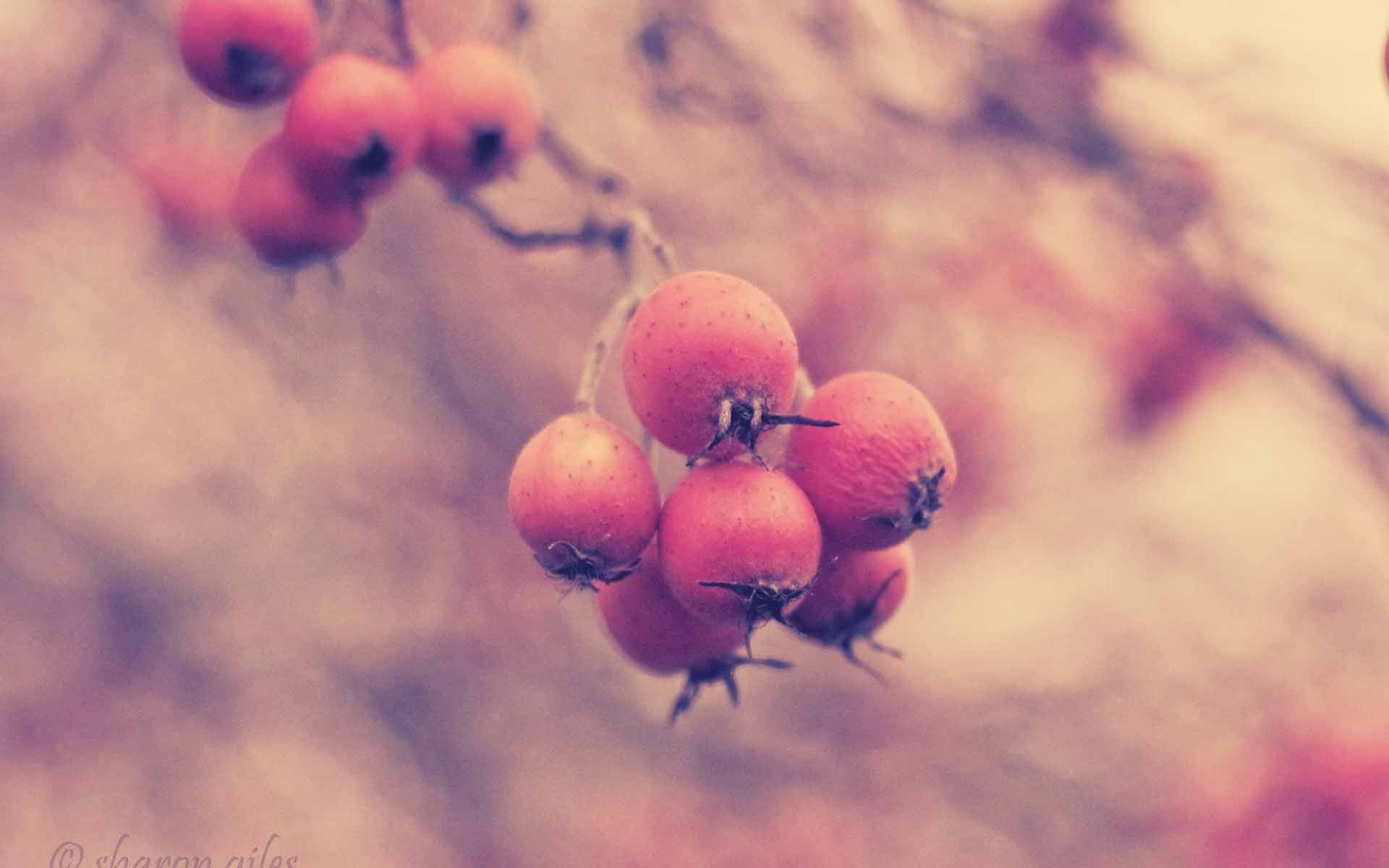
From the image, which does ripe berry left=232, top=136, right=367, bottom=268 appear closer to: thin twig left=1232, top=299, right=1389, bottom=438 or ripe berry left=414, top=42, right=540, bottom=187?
ripe berry left=414, top=42, right=540, bottom=187

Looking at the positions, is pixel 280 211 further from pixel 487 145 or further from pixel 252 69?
pixel 487 145

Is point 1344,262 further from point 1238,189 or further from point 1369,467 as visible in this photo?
point 1369,467

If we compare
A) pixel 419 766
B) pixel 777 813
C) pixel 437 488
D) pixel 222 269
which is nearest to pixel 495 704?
pixel 419 766

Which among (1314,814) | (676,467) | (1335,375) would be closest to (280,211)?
(676,467)

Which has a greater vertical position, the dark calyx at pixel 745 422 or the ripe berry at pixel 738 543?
the dark calyx at pixel 745 422

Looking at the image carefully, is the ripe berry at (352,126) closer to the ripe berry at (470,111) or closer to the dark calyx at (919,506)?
the ripe berry at (470,111)

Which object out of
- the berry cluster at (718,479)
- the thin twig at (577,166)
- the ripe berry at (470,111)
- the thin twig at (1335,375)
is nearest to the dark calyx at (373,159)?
the ripe berry at (470,111)
